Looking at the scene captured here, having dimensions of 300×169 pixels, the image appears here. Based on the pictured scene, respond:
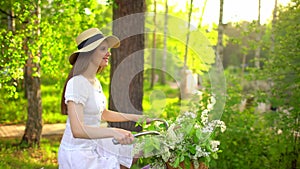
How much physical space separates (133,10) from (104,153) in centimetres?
285

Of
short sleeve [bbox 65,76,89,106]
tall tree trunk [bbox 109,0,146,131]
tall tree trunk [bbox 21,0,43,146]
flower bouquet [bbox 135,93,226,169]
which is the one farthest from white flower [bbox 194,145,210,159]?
tall tree trunk [bbox 21,0,43,146]

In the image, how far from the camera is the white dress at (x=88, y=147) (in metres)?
2.69

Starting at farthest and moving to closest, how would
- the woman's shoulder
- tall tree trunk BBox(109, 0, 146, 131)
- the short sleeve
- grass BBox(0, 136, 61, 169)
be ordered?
grass BBox(0, 136, 61, 169) → tall tree trunk BBox(109, 0, 146, 131) → the woman's shoulder → the short sleeve

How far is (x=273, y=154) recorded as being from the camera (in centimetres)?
542

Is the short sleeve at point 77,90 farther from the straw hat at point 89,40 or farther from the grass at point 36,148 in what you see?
the grass at point 36,148

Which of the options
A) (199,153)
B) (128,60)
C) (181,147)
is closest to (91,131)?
(181,147)

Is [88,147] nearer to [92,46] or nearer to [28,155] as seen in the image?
[92,46]

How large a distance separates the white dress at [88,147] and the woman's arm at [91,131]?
111mm

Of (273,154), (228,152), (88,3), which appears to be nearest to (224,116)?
(228,152)

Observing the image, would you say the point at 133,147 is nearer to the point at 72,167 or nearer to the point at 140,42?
the point at 72,167

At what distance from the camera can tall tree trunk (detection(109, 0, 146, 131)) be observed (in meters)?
5.22

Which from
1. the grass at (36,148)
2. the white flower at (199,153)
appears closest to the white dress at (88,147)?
the white flower at (199,153)

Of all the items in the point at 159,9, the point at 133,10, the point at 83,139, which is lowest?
the point at 83,139

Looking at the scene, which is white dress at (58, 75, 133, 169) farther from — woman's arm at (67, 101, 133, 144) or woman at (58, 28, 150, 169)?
woman's arm at (67, 101, 133, 144)
